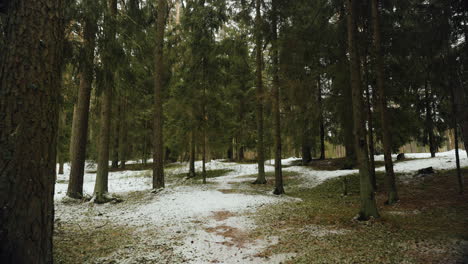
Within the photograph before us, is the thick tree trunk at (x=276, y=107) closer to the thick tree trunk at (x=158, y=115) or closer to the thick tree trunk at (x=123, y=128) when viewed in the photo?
the thick tree trunk at (x=158, y=115)

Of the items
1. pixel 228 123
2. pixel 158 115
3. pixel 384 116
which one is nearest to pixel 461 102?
pixel 384 116

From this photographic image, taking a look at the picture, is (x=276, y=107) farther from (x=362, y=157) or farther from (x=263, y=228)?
(x=263, y=228)

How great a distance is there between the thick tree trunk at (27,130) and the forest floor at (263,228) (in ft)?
8.45

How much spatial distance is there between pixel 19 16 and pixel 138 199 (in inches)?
371

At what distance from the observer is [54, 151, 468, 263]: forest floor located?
470cm

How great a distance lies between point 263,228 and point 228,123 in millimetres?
12901

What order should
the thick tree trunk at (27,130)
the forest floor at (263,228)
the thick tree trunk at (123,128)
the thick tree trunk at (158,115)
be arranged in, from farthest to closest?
the thick tree trunk at (123,128) < the thick tree trunk at (158,115) < the forest floor at (263,228) < the thick tree trunk at (27,130)

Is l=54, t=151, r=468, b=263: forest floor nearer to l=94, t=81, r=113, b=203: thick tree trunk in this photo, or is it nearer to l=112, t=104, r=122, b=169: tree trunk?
l=94, t=81, r=113, b=203: thick tree trunk

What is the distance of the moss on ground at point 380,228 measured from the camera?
4.57 m

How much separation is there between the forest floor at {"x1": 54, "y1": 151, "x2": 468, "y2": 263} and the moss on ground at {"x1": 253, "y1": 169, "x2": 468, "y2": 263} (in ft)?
0.06

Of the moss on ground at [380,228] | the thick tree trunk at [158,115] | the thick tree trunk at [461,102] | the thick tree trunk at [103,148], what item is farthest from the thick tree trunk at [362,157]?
the thick tree trunk at [103,148]

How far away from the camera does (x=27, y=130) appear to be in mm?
2432

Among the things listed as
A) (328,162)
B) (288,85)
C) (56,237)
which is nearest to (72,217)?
(56,237)

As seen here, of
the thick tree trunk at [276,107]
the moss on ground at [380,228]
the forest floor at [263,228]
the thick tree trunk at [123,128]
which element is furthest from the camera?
the thick tree trunk at [123,128]
